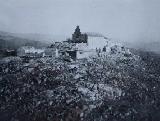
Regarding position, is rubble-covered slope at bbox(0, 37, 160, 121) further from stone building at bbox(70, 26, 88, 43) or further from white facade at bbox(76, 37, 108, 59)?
stone building at bbox(70, 26, 88, 43)

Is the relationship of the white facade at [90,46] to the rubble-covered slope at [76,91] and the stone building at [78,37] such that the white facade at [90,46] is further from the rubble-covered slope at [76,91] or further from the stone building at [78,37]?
the stone building at [78,37]

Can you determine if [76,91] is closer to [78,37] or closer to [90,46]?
[90,46]

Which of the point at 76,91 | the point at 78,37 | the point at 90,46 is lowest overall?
the point at 76,91

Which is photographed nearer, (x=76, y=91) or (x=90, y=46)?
(x=76, y=91)

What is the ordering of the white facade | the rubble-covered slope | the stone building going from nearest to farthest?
the rubble-covered slope → the white facade → the stone building

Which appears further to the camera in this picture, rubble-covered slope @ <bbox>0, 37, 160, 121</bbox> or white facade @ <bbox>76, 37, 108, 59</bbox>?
white facade @ <bbox>76, 37, 108, 59</bbox>

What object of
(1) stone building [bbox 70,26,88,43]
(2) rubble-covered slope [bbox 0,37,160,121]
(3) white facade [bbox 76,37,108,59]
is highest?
(1) stone building [bbox 70,26,88,43]

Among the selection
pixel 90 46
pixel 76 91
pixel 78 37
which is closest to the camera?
pixel 76 91

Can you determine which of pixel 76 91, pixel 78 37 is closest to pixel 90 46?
pixel 78 37

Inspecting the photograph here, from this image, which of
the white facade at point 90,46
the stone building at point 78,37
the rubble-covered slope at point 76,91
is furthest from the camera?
the stone building at point 78,37

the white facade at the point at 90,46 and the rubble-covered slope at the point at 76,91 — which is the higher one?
the white facade at the point at 90,46

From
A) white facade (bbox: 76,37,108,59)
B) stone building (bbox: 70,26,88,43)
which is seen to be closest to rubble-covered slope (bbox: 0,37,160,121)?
white facade (bbox: 76,37,108,59)

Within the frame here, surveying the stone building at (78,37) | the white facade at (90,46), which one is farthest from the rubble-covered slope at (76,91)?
the stone building at (78,37)
